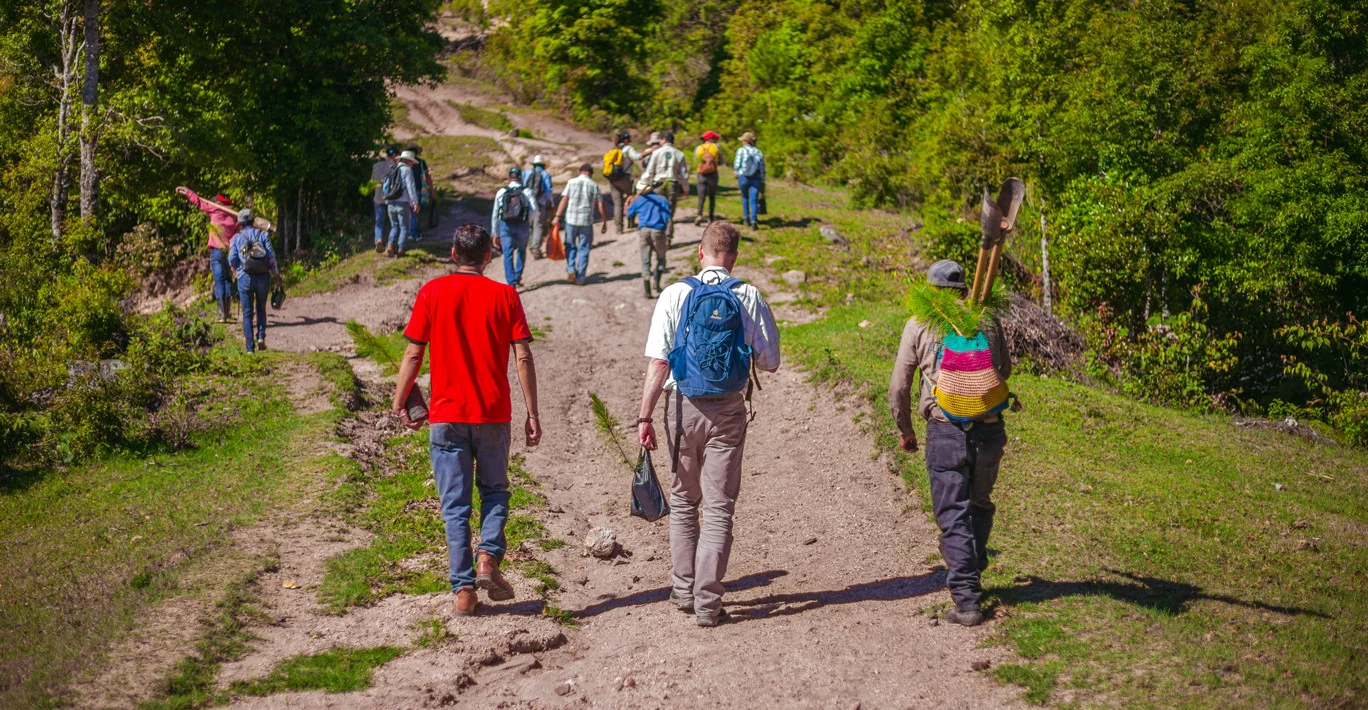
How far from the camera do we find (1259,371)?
17438 mm

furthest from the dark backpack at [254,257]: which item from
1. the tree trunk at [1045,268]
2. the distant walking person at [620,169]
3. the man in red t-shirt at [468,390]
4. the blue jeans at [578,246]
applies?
the tree trunk at [1045,268]

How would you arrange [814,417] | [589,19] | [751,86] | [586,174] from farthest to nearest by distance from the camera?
[751,86], [589,19], [586,174], [814,417]

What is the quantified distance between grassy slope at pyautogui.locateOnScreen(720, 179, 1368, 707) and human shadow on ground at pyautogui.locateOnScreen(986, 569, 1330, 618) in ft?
0.06

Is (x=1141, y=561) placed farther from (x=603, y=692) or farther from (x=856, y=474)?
(x=603, y=692)

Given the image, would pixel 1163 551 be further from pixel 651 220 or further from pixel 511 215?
pixel 511 215

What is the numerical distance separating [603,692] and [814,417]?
6.38 m

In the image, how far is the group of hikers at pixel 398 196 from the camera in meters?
18.3

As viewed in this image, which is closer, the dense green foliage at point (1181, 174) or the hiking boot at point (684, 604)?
the hiking boot at point (684, 604)

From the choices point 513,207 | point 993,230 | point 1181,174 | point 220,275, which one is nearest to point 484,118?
point 513,207

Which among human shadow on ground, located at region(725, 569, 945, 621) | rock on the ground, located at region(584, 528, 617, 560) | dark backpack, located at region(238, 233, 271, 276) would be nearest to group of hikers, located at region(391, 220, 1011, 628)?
human shadow on ground, located at region(725, 569, 945, 621)

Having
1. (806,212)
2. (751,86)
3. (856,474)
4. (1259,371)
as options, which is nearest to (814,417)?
(856,474)

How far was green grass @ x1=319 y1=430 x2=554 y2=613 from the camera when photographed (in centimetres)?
660

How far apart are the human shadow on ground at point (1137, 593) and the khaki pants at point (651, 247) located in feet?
32.8

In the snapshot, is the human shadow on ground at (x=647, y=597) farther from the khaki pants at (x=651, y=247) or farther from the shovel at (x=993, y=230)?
the khaki pants at (x=651, y=247)
